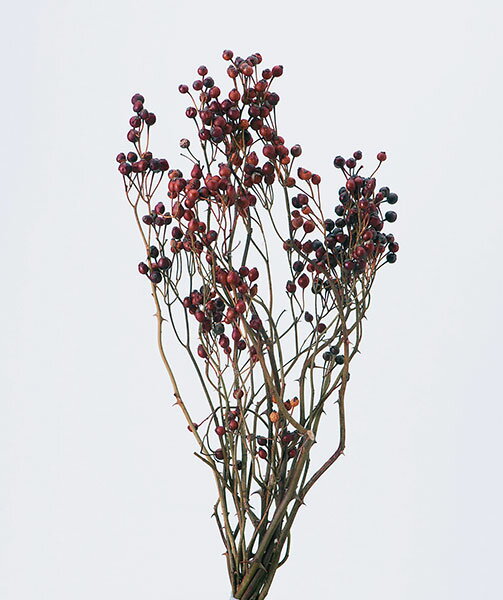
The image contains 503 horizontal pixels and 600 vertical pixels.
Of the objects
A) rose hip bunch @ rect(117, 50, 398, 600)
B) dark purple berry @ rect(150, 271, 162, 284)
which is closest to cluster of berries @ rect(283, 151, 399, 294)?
rose hip bunch @ rect(117, 50, 398, 600)

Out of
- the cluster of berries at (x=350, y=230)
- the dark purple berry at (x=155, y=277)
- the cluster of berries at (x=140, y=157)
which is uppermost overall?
the cluster of berries at (x=140, y=157)

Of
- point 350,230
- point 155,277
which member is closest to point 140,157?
point 155,277

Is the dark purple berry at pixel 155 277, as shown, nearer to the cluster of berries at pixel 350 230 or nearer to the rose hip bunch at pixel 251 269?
the rose hip bunch at pixel 251 269

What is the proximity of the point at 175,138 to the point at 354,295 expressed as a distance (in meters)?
0.95

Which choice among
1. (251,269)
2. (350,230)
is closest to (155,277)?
(251,269)

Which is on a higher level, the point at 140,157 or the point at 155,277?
the point at 140,157

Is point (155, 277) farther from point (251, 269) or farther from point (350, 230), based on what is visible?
point (350, 230)

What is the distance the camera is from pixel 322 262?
4.97 feet

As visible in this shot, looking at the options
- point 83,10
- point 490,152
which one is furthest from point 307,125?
point 83,10

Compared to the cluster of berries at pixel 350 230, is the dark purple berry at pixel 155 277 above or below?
below

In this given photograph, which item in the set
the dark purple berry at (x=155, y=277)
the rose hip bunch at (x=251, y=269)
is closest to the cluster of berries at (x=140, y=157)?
the rose hip bunch at (x=251, y=269)

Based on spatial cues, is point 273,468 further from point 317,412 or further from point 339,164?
point 339,164

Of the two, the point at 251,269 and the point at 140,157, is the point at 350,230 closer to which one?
the point at 251,269

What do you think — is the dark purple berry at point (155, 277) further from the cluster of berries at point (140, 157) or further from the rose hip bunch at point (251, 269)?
the cluster of berries at point (140, 157)
